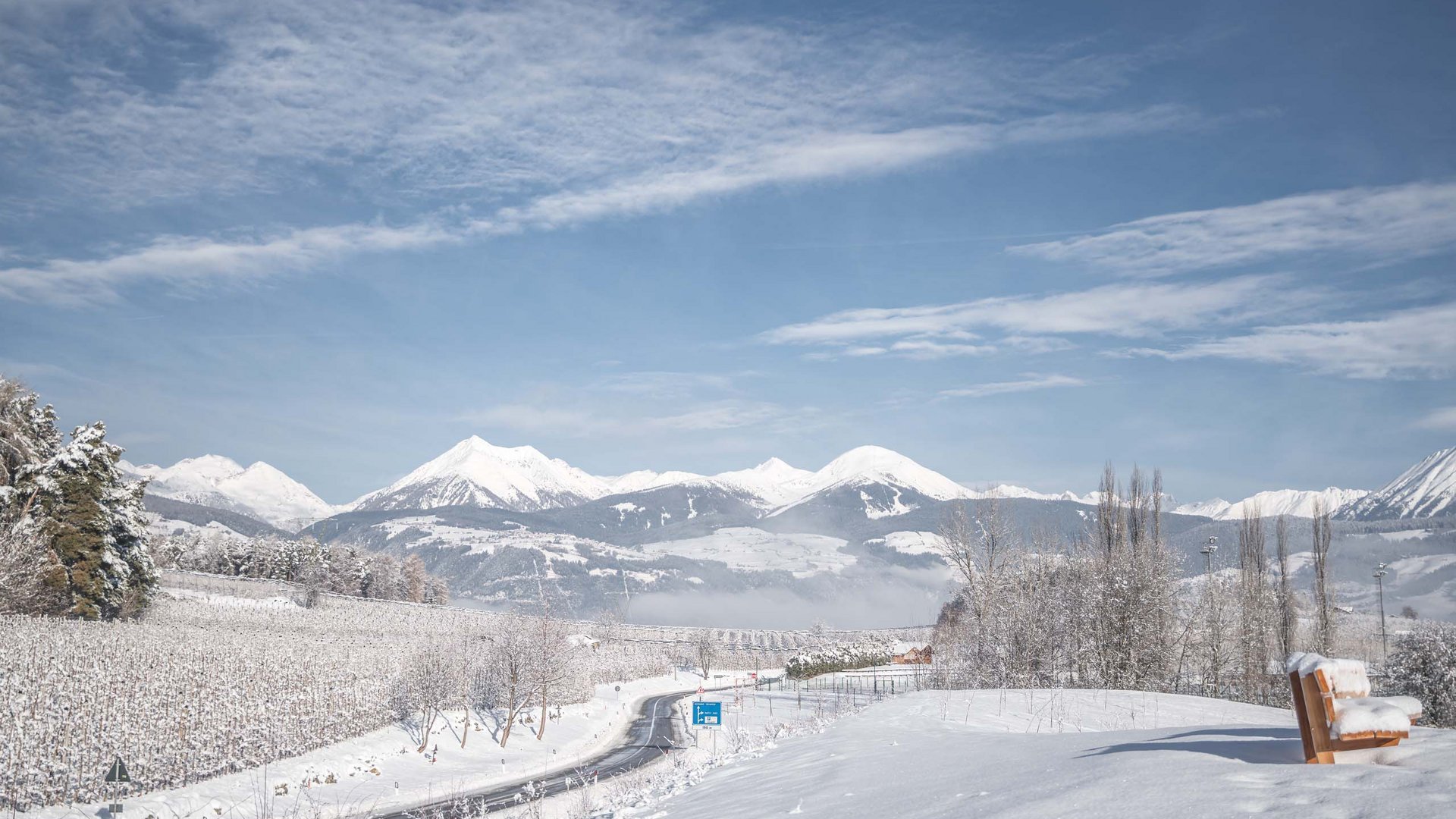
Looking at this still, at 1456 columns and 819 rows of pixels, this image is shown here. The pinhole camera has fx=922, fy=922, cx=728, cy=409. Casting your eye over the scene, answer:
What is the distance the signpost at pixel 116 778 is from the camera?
22.6m

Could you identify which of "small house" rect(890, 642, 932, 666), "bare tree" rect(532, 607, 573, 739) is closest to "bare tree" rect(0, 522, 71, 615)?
"bare tree" rect(532, 607, 573, 739)

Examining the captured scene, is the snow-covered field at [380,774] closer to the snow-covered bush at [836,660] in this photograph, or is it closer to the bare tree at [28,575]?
the bare tree at [28,575]

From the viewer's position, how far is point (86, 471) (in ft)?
168

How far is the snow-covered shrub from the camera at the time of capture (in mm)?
32312

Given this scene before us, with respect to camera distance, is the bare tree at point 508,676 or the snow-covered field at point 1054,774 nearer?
the snow-covered field at point 1054,774

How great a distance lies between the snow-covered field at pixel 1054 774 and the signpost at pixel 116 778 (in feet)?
50.7

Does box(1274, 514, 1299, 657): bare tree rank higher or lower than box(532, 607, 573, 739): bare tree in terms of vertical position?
higher

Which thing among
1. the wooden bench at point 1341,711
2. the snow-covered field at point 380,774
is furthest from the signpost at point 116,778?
the wooden bench at point 1341,711

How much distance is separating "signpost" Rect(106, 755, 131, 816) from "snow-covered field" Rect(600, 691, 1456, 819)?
15448 millimetres

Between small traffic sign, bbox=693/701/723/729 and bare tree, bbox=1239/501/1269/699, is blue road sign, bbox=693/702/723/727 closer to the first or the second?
small traffic sign, bbox=693/701/723/729

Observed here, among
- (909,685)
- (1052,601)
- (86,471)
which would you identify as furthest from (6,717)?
(909,685)

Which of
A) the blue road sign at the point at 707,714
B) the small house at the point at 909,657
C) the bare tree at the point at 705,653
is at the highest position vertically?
the blue road sign at the point at 707,714

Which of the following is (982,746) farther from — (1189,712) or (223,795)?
(223,795)

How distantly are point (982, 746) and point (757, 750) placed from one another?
6.75 meters
